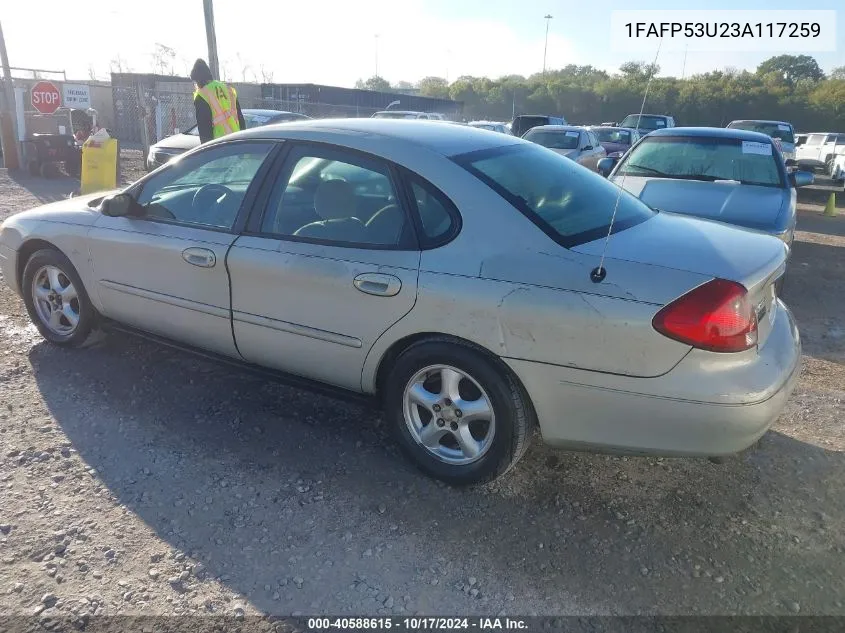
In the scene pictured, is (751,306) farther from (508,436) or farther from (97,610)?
(97,610)

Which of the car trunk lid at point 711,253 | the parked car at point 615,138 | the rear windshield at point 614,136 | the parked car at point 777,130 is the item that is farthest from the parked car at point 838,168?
the car trunk lid at point 711,253

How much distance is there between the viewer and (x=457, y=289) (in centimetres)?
287

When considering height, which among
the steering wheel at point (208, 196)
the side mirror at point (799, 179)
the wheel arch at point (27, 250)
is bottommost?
the wheel arch at point (27, 250)

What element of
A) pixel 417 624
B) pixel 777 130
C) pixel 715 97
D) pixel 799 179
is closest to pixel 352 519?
pixel 417 624

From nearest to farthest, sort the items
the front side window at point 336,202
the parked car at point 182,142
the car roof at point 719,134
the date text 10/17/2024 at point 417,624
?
the date text 10/17/2024 at point 417,624
the front side window at point 336,202
the car roof at point 719,134
the parked car at point 182,142

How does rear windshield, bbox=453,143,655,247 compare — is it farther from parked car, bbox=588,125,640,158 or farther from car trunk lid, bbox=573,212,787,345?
parked car, bbox=588,125,640,158

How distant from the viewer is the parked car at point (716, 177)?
6027 millimetres

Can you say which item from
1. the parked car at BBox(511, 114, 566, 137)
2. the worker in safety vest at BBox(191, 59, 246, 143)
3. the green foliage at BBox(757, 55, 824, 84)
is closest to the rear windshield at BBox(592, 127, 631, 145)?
the parked car at BBox(511, 114, 566, 137)

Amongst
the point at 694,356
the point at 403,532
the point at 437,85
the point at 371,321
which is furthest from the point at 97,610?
the point at 437,85

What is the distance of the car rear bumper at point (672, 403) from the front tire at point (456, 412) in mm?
114

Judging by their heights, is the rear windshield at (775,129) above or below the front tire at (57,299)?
above

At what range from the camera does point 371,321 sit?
3.12 metres

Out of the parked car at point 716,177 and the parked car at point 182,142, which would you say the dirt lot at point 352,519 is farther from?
the parked car at point 182,142

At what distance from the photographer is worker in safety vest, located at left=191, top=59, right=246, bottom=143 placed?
7832mm
